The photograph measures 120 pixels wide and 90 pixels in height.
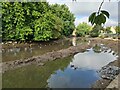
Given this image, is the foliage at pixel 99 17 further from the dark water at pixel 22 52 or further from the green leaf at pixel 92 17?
the dark water at pixel 22 52

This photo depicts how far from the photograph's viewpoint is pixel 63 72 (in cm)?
2017

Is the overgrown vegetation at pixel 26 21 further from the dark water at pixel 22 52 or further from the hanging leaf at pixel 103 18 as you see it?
Answer: the hanging leaf at pixel 103 18

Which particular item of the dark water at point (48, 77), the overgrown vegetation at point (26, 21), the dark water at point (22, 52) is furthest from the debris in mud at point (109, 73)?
the overgrown vegetation at point (26, 21)

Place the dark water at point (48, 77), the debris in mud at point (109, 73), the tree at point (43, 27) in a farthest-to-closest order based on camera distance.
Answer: the tree at point (43, 27)
the debris in mud at point (109, 73)
the dark water at point (48, 77)

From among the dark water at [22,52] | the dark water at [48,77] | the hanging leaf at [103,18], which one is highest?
the hanging leaf at [103,18]

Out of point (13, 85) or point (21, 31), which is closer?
point (13, 85)

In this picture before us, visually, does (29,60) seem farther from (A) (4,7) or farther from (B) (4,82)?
(A) (4,7)

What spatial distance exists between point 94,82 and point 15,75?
6092mm

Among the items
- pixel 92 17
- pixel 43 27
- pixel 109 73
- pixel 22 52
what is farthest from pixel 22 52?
pixel 92 17

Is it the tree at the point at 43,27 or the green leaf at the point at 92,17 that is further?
the tree at the point at 43,27

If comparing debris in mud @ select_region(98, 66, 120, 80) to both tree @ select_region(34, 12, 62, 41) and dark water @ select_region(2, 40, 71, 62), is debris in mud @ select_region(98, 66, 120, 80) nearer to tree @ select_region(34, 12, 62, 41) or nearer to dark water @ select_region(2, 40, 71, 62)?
dark water @ select_region(2, 40, 71, 62)

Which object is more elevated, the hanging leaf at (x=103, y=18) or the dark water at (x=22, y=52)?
the hanging leaf at (x=103, y=18)

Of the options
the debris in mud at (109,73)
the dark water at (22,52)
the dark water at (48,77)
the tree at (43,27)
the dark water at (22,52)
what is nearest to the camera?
the dark water at (48,77)

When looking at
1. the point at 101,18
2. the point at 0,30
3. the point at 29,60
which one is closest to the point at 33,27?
the point at 0,30
